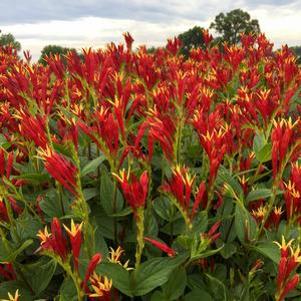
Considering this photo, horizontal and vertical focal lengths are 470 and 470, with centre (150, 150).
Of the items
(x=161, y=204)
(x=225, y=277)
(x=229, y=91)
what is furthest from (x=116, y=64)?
(x=225, y=277)

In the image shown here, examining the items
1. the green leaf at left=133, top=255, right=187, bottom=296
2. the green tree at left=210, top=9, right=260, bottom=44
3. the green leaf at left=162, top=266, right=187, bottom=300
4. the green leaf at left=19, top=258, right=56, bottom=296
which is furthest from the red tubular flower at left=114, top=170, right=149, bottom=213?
the green tree at left=210, top=9, right=260, bottom=44

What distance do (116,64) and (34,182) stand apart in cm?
211

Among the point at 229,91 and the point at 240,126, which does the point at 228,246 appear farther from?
the point at 229,91

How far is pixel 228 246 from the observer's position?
2.52 meters

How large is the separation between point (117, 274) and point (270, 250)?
0.76m

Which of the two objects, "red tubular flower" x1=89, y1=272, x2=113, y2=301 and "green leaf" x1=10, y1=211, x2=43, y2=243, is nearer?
"red tubular flower" x1=89, y1=272, x2=113, y2=301

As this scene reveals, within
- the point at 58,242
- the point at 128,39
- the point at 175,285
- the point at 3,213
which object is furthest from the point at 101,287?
the point at 128,39

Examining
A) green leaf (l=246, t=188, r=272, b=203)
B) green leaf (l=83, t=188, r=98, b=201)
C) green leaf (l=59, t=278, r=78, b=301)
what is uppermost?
green leaf (l=83, t=188, r=98, b=201)

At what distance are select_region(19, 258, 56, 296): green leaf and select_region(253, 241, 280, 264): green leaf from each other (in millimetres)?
1037

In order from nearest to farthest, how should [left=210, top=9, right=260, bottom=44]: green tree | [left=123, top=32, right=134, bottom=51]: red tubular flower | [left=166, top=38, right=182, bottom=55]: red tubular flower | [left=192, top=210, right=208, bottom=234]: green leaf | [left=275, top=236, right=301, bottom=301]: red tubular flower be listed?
[left=275, top=236, right=301, bottom=301]: red tubular flower < [left=192, top=210, right=208, bottom=234]: green leaf < [left=123, top=32, right=134, bottom=51]: red tubular flower < [left=166, top=38, right=182, bottom=55]: red tubular flower < [left=210, top=9, right=260, bottom=44]: green tree

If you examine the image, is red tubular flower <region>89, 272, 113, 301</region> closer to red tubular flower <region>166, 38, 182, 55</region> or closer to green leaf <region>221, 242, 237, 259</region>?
green leaf <region>221, 242, 237, 259</region>

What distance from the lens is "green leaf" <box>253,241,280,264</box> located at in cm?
223

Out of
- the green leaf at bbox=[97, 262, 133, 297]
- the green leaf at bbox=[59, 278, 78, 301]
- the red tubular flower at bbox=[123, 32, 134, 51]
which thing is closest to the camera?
the green leaf at bbox=[97, 262, 133, 297]

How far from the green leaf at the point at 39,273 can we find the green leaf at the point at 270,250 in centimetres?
104
